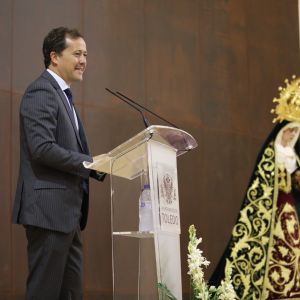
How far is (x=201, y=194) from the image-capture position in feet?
18.1

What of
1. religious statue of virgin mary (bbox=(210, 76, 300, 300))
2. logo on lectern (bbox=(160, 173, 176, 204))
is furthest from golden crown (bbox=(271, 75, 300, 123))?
logo on lectern (bbox=(160, 173, 176, 204))

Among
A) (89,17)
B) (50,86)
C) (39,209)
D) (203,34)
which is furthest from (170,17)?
(39,209)

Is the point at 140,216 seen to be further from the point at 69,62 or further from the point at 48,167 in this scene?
the point at 69,62

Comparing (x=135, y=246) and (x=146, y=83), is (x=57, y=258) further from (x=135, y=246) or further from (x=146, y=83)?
(x=146, y=83)

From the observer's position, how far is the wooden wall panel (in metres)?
4.28

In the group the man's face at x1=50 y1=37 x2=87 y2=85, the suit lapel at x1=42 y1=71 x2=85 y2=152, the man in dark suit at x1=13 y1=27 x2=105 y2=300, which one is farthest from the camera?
the man's face at x1=50 y1=37 x2=87 y2=85

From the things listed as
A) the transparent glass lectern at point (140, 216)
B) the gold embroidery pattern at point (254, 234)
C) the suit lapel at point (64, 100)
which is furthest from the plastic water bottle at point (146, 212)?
the gold embroidery pattern at point (254, 234)

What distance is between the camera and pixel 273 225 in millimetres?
4895

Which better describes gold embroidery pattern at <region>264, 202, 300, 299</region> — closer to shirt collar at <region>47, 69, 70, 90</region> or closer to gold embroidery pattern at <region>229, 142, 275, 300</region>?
gold embroidery pattern at <region>229, 142, 275, 300</region>

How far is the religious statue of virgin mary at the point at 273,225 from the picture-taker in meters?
4.82

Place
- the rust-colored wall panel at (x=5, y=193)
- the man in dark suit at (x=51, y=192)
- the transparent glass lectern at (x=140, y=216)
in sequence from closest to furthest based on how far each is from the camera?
1. the transparent glass lectern at (x=140, y=216)
2. the man in dark suit at (x=51, y=192)
3. the rust-colored wall panel at (x=5, y=193)

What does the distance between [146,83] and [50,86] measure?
82.8 inches

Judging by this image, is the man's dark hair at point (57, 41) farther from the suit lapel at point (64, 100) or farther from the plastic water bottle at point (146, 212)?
the plastic water bottle at point (146, 212)

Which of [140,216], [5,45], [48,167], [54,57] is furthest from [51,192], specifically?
Result: [5,45]
